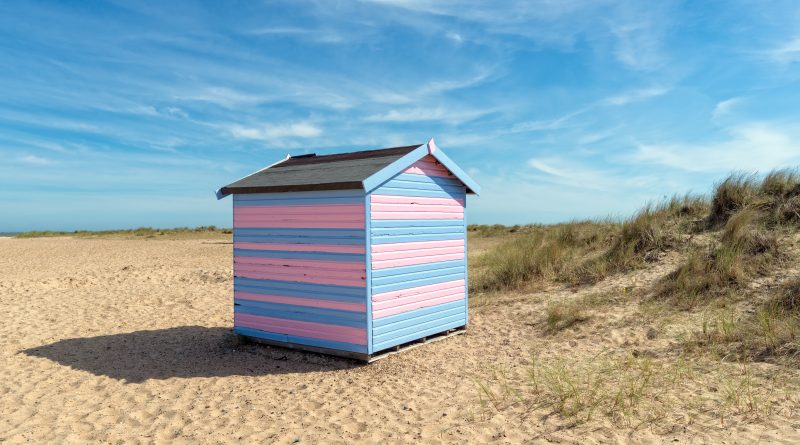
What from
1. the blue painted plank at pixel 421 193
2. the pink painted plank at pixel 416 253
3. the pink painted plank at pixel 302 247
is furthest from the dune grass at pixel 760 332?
the pink painted plank at pixel 302 247

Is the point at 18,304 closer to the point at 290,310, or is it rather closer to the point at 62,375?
the point at 62,375

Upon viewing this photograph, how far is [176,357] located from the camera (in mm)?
8789

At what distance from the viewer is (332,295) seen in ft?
26.5

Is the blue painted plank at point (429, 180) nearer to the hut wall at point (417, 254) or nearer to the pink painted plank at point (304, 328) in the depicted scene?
the hut wall at point (417, 254)

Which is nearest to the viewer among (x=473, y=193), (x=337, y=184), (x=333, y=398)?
(x=333, y=398)

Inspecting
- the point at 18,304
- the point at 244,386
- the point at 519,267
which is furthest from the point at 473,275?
the point at 18,304

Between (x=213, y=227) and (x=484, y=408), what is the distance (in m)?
45.3

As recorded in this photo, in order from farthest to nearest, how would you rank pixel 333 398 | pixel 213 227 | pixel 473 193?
pixel 213 227 → pixel 473 193 → pixel 333 398

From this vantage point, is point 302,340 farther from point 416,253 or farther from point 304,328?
point 416,253

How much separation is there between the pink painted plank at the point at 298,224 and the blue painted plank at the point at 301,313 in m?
1.17

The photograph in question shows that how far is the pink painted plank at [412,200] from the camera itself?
793 centimetres

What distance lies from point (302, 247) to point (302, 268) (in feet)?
1.00

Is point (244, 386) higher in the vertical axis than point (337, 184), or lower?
lower

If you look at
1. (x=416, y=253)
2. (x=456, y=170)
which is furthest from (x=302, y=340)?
(x=456, y=170)
